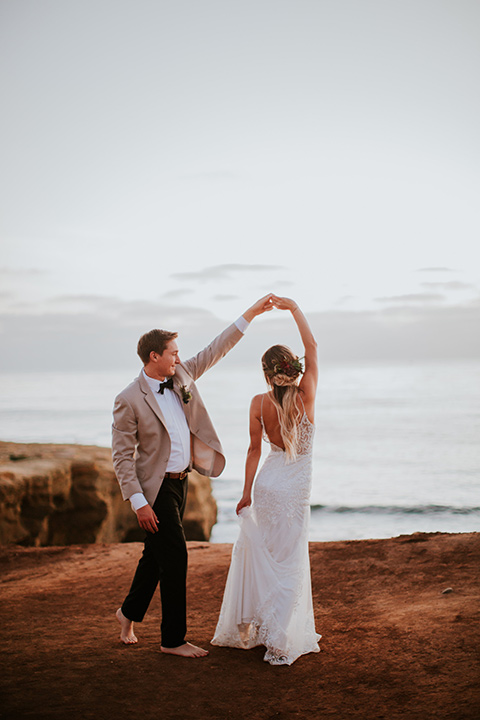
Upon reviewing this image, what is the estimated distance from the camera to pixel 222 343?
4633 millimetres

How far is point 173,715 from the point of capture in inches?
127

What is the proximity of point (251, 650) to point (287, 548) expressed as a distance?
75cm

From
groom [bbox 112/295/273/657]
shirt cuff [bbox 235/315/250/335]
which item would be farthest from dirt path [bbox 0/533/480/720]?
shirt cuff [bbox 235/315/250/335]

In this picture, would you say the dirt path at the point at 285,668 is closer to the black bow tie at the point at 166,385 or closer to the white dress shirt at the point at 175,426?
the white dress shirt at the point at 175,426

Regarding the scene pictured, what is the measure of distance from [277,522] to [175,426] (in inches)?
38.3

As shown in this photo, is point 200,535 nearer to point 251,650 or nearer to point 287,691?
point 251,650

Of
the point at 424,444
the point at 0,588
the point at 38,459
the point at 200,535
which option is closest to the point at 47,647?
the point at 0,588

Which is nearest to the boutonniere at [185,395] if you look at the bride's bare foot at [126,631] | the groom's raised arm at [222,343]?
the groom's raised arm at [222,343]

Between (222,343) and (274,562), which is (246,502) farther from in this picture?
(222,343)

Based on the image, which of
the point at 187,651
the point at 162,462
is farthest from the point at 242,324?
the point at 187,651

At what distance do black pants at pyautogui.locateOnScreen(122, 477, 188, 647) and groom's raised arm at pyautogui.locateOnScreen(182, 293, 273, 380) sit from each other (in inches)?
35.7

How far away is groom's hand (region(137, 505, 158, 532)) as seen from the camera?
12.9 feet

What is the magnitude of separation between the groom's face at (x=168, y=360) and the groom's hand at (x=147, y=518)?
93 cm

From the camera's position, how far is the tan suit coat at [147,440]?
13.4 feet
